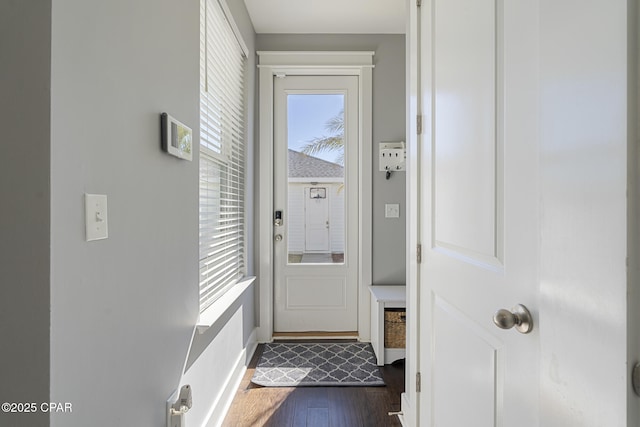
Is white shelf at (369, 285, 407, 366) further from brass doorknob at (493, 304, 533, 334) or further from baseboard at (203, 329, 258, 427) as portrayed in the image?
brass doorknob at (493, 304, 533, 334)

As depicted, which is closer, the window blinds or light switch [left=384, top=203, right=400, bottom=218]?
the window blinds

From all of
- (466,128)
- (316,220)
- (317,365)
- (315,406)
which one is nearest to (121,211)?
(466,128)

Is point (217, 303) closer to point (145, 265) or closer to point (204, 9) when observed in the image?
point (145, 265)

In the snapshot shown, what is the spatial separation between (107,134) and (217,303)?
47.1 inches

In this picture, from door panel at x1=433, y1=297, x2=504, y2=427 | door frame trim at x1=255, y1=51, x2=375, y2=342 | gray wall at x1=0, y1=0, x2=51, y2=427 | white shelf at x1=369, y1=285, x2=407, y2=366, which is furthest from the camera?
door frame trim at x1=255, y1=51, x2=375, y2=342

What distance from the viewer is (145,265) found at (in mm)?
1020

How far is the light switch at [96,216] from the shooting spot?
0.74 m

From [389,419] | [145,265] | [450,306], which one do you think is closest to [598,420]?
[450,306]

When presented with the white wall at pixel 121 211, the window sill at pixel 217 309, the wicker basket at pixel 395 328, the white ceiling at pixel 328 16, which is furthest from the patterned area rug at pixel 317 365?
the white ceiling at pixel 328 16

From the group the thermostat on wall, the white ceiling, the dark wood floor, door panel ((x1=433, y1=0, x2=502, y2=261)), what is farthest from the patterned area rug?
the white ceiling

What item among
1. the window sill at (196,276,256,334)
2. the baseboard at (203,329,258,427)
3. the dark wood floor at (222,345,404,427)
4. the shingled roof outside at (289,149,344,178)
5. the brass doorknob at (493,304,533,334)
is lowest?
the dark wood floor at (222,345,404,427)

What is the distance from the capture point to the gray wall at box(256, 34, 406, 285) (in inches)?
114

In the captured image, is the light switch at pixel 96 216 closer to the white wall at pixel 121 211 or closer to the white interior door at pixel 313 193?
the white wall at pixel 121 211

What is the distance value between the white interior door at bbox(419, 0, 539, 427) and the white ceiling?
1337mm
